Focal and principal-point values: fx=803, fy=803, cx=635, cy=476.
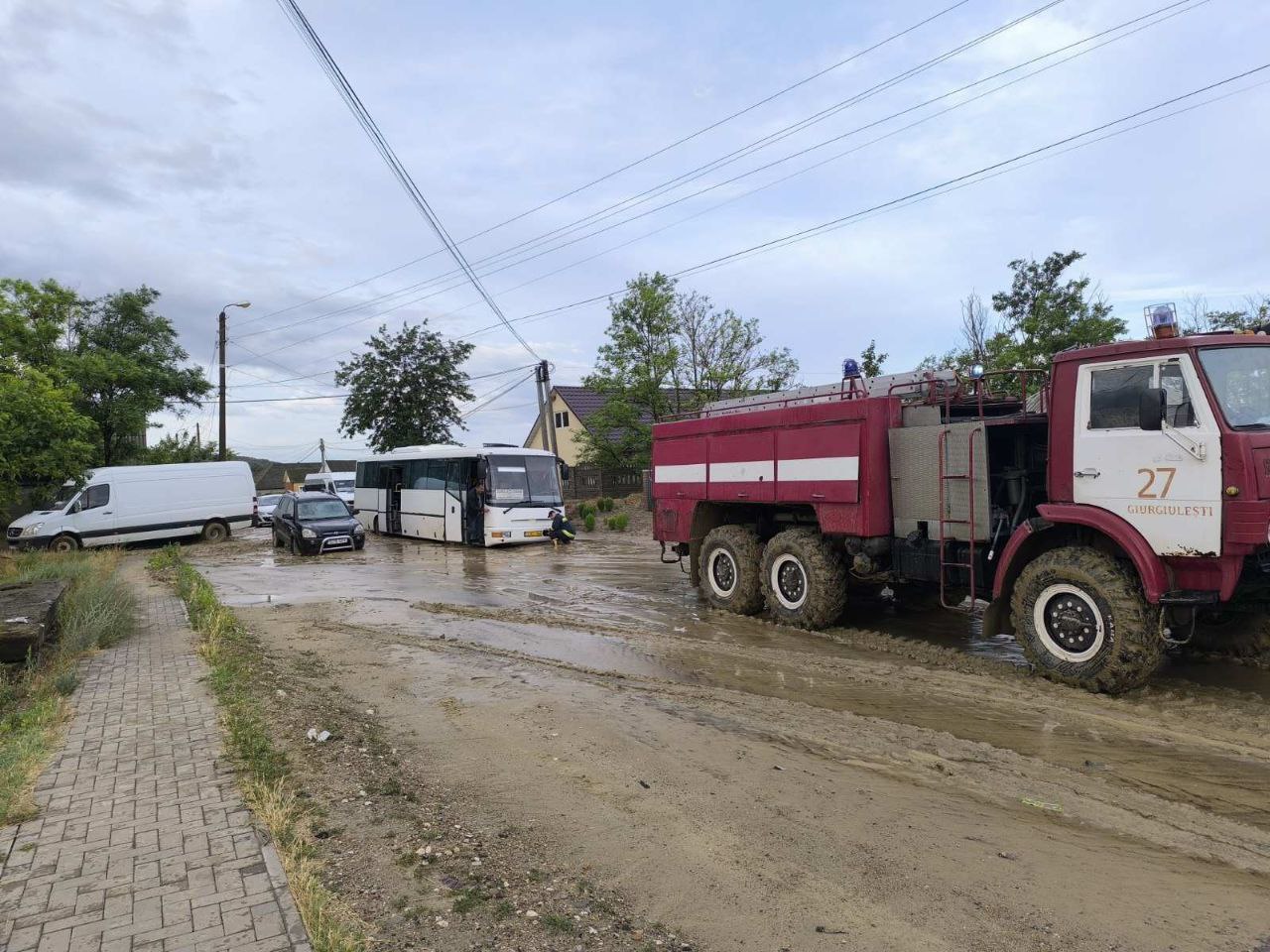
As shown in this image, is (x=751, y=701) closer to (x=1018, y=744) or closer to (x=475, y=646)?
(x=1018, y=744)

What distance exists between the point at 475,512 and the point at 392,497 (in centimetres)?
512

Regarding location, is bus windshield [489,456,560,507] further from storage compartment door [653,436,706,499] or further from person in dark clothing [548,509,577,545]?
storage compartment door [653,436,706,499]

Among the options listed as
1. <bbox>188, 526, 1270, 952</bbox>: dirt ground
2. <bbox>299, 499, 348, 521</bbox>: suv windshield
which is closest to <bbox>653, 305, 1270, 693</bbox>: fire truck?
<bbox>188, 526, 1270, 952</bbox>: dirt ground

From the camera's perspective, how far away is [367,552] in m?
19.7

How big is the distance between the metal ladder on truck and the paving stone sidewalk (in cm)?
619

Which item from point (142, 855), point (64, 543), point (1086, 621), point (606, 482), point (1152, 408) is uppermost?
point (1152, 408)

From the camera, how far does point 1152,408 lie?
591 centimetres

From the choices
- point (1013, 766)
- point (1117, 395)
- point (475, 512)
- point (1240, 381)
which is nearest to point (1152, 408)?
point (1117, 395)

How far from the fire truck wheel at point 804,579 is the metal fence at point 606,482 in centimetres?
1913

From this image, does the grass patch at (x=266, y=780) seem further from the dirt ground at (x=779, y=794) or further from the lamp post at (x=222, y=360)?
the lamp post at (x=222, y=360)

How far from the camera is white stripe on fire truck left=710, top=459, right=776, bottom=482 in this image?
9523 millimetres

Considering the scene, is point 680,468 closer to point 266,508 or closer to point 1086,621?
point 1086,621

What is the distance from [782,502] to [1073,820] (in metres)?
5.60

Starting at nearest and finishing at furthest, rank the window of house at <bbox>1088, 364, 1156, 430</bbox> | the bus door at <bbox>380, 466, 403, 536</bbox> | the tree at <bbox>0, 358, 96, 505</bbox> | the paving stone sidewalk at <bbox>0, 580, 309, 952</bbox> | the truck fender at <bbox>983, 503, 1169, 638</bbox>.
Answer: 1. the paving stone sidewalk at <bbox>0, 580, 309, 952</bbox>
2. the truck fender at <bbox>983, 503, 1169, 638</bbox>
3. the window of house at <bbox>1088, 364, 1156, 430</bbox>
4. the tree at <bbox>0, 358, 96, 505</bbox>
5. the bus door at <bbox>380, 466, 403, 536</bbox>
